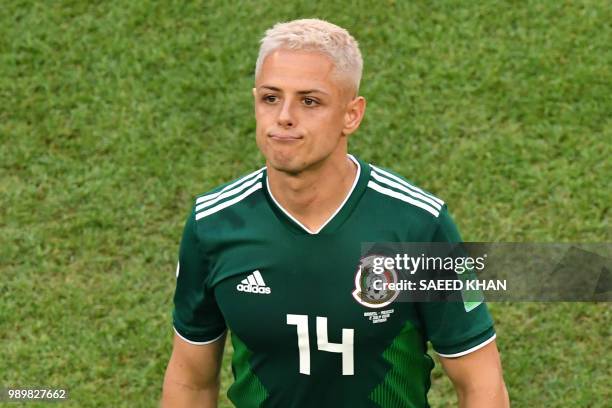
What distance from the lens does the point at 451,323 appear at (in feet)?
17.3

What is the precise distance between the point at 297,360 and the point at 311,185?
78cm

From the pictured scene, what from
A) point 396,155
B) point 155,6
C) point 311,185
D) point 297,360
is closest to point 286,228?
point 311,185

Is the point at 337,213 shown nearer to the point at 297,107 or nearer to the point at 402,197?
the point at 402,197

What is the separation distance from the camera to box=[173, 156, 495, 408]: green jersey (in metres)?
5.26

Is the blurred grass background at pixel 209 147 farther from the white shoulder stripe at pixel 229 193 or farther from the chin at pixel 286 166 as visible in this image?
the chin at pixel 286 166

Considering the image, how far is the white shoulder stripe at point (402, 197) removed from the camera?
522 cm

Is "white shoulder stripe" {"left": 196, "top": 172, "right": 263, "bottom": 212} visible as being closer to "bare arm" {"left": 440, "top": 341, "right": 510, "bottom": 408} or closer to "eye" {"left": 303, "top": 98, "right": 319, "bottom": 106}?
"eye" {"left": 303, "top": 98, "right": 319, "bottom": 106}

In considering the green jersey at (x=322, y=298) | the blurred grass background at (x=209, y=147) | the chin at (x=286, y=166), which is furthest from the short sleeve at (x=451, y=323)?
the blurred grass background at (x=209, y=147)

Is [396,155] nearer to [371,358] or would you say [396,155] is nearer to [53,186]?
[53,186]

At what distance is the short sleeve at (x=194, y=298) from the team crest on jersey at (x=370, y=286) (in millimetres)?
686

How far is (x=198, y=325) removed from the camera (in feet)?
18.5

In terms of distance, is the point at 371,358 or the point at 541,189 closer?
the point at 371,358

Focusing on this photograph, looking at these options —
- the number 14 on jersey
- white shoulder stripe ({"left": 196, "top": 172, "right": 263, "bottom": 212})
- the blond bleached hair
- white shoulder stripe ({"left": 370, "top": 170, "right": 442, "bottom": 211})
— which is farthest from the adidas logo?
the blond bleached hair

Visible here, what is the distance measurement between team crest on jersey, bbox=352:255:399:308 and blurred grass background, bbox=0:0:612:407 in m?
3.19
